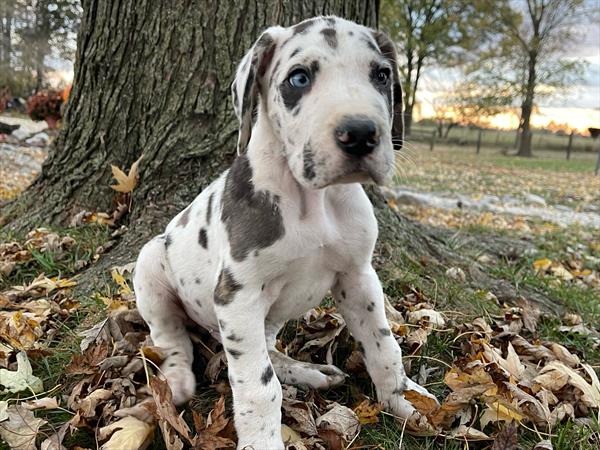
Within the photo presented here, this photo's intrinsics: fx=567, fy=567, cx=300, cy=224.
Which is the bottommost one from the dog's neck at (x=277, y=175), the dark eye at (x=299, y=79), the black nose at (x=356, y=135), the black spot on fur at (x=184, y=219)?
the black spot on fur at (x=184, y=219)

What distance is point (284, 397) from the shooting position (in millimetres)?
2879

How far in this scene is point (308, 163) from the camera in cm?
232

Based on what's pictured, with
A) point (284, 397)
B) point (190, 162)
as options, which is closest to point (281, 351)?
point (284, 397)

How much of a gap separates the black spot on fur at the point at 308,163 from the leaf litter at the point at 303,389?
3.63 feet

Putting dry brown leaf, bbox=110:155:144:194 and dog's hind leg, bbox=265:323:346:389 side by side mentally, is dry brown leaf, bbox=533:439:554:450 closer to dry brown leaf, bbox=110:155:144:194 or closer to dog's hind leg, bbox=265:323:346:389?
dog's hind leg, bbox=265:323:346:389

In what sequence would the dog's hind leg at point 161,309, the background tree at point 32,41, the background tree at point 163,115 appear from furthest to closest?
the background tree at point 32,41 < the background tree at point 163,115 < the dog's hind leg at point 161,309

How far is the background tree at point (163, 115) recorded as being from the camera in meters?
4.62

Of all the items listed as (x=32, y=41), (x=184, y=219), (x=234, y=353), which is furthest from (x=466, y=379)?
(x=32, y=41)

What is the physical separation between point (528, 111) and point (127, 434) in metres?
39.7

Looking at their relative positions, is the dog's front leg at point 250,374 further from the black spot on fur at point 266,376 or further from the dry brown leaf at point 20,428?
the dry brown leaf at point 20,428

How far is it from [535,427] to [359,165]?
156 cm

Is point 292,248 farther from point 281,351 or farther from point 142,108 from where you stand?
point 142,108

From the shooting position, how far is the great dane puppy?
7.60 ft

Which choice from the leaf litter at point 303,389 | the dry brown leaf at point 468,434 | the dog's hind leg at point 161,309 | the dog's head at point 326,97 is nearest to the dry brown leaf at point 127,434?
the leaf litter at point 303,389
